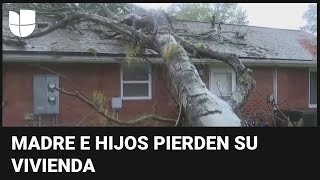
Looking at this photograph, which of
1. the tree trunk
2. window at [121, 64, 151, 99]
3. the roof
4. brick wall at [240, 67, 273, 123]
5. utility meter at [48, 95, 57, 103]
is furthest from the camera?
brick wall at [240, 67, 273, 123]

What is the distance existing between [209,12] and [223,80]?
95.7 ft

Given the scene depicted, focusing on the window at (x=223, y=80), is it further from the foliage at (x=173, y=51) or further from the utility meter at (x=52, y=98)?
the utility meter at (x=52, y=98)

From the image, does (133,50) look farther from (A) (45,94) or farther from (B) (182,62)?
(B) (182,62)

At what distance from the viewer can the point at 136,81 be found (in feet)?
35.6

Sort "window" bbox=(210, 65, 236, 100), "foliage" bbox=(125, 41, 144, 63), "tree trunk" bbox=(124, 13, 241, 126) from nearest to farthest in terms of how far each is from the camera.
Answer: "tree trunk" bbox=(124, 13, 241, 126) < "foliage" bbox=(125, 41, 144, 63) < "window" bbox=(210, 65, 236, 100)

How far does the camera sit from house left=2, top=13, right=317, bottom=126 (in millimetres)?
9383

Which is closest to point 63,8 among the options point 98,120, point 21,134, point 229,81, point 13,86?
point 13,86

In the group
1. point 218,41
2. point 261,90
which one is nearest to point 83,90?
point 218,41

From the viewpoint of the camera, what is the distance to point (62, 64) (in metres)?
9.81

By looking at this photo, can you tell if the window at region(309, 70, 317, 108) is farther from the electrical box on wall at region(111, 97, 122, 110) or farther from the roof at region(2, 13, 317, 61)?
the electrical box on wall at region(111, 97, 122, 110)

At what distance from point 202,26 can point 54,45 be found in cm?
710

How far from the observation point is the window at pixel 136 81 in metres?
10.7

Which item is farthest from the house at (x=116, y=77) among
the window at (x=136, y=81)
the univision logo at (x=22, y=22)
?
the univision logo at (x=22, y=22)

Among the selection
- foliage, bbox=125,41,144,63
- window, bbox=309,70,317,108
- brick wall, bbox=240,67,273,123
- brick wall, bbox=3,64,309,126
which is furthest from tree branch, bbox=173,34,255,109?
window, bbox=309,70,317,108
